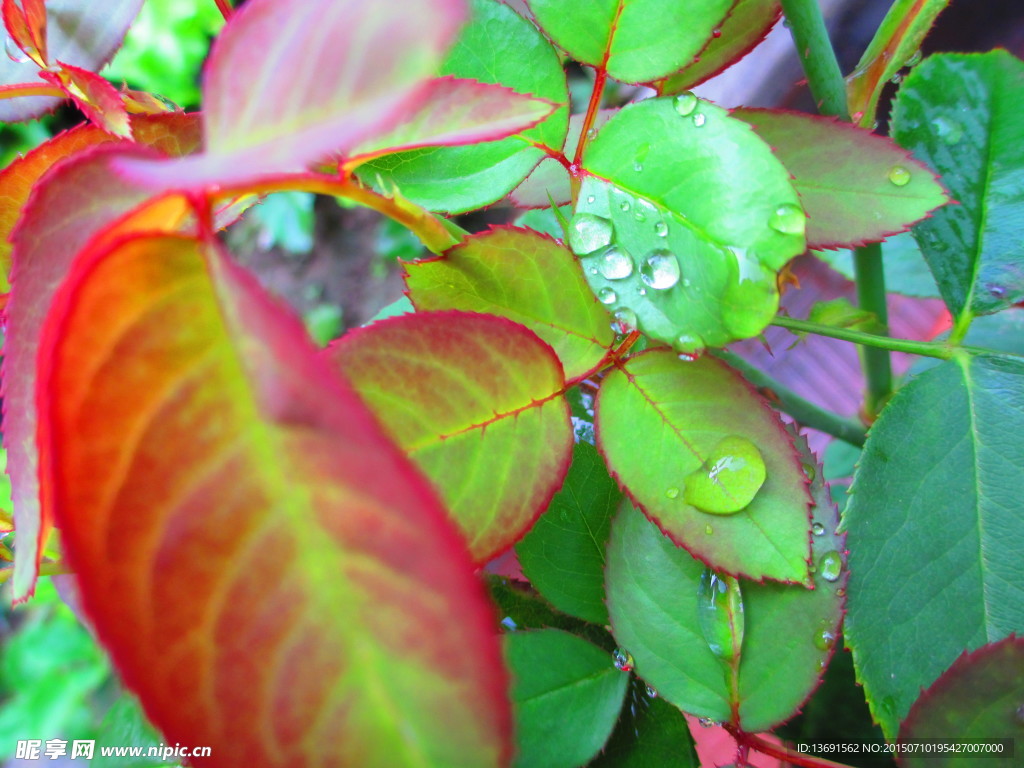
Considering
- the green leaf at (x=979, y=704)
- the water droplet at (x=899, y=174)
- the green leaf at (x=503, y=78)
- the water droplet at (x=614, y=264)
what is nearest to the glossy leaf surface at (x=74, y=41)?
the green leaf at (x=503, y=78)

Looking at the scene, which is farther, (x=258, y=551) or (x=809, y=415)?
(x=809, y=415)

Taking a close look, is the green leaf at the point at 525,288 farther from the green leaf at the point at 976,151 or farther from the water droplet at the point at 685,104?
the green leaf at the point at 976,151

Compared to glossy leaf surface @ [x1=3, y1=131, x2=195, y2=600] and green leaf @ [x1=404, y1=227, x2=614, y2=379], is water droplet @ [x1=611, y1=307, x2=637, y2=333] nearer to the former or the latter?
green leaf @ [x1=404, y1=227, x2=614, y2=379]

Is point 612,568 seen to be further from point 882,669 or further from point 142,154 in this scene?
point 142,154

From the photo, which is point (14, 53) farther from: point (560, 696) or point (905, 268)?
point (905, 268)

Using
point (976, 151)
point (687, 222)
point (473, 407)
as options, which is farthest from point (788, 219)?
point (976, 151)

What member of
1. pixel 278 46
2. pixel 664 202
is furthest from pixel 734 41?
pixel 278 46
